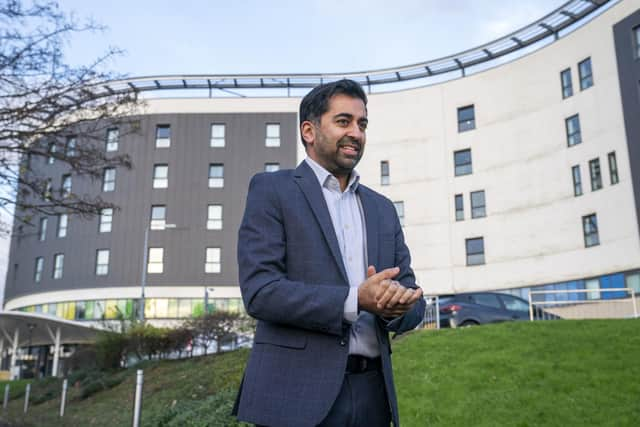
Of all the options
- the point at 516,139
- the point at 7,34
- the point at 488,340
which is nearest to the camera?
the point at 7,34

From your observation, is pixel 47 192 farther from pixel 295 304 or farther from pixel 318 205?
pixel 295 304

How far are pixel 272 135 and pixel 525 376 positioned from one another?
127ft

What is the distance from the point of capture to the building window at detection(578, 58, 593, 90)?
111 ft

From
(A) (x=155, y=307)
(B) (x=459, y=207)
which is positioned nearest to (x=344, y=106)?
(B) (x=459, y=207)

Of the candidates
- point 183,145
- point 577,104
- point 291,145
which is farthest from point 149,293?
point 577,104

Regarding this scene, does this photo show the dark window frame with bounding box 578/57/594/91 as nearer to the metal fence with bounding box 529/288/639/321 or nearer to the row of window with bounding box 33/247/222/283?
the metal fence with bounding box 529/288/639/321

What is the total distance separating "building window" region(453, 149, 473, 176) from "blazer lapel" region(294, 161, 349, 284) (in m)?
38.6

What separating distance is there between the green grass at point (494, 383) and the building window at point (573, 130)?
67.1 feet

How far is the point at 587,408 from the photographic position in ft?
30.7

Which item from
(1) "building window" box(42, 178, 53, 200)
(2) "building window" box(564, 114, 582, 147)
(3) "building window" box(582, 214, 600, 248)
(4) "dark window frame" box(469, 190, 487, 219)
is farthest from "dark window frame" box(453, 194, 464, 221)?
(1) "building window" box(42, 178, 53, 200)

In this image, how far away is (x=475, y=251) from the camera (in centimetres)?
3884

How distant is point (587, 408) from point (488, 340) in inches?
209

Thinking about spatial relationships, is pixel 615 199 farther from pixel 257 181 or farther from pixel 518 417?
pixel 257 181

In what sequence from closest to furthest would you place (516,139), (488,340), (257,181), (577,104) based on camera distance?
1. (257,181)
2. (488,340)
3. (577,104)
4. (516,139)
